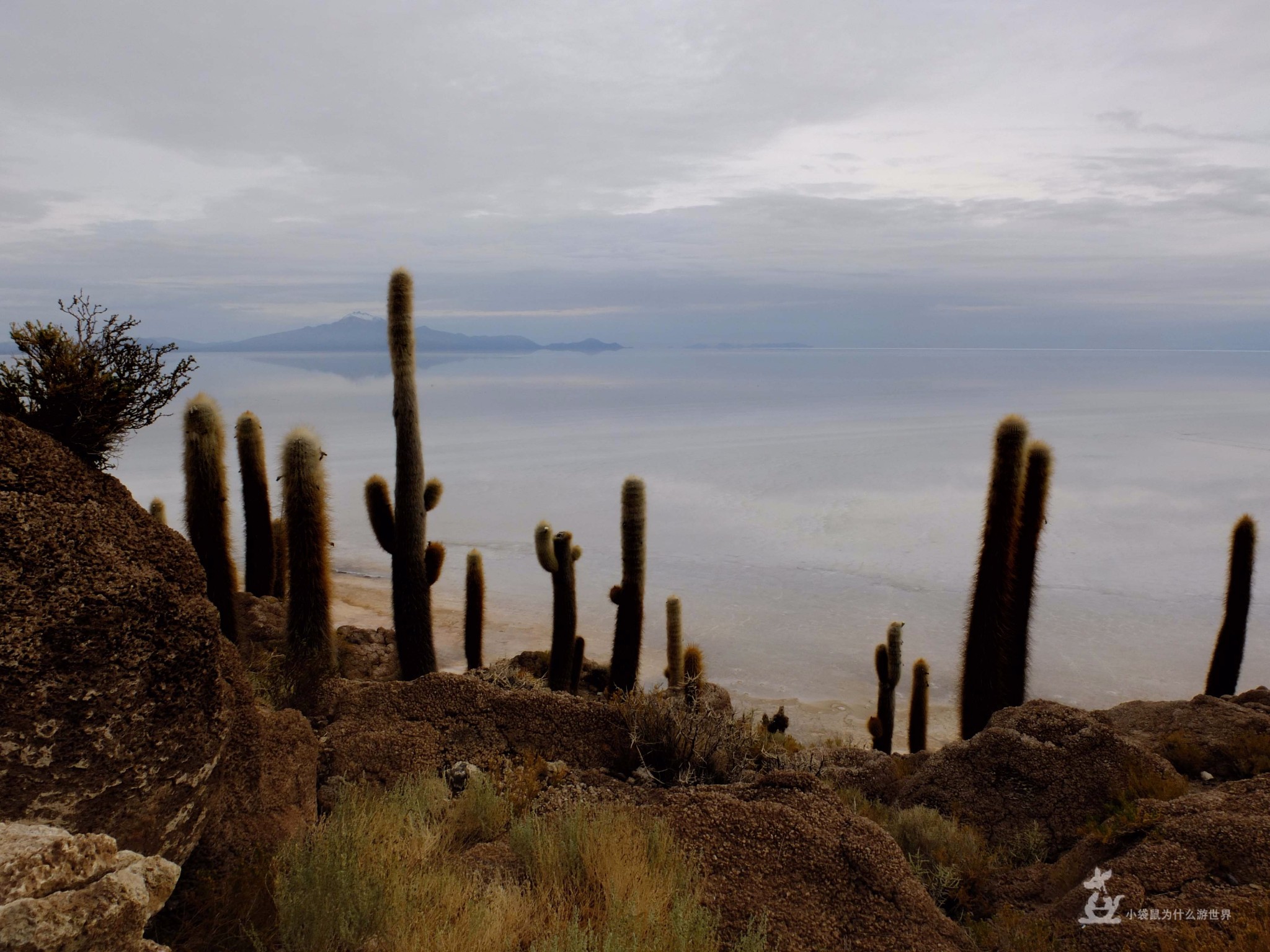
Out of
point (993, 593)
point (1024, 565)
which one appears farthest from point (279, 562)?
point (1024, 565)

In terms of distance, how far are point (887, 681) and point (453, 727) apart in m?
7.05

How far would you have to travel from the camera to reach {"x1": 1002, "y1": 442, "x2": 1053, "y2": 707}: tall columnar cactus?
31.6ft

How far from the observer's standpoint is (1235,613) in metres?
11.1

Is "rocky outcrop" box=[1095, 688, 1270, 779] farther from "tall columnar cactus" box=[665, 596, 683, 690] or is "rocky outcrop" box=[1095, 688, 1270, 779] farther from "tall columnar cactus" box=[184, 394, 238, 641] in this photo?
"tall columnar cactus" box=[184, 394, 238, 641]

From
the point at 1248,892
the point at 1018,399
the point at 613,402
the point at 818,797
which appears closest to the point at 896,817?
the point at 818,797

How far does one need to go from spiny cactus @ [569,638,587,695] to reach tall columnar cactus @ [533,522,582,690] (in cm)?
12

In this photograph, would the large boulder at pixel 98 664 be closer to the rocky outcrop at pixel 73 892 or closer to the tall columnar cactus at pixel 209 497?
the rocky outcrop at pixel 73 892

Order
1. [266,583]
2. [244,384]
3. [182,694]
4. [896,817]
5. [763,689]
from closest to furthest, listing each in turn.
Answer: [182,694] → [896,817] → [266,583] → [763,689] → [244,384]

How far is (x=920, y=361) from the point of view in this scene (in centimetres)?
16650

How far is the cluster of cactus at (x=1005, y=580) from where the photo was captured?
9359 mm

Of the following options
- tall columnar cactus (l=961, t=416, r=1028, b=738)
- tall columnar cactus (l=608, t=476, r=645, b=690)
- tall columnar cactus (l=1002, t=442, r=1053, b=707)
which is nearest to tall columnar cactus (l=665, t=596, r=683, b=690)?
tall columnar cactus (l=608, t=476, r=645, b=690)

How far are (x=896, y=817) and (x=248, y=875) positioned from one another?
4.17 metres

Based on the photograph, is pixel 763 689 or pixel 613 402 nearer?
pixel 763 689

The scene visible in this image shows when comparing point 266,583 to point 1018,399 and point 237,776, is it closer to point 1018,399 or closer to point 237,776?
point 237,776
